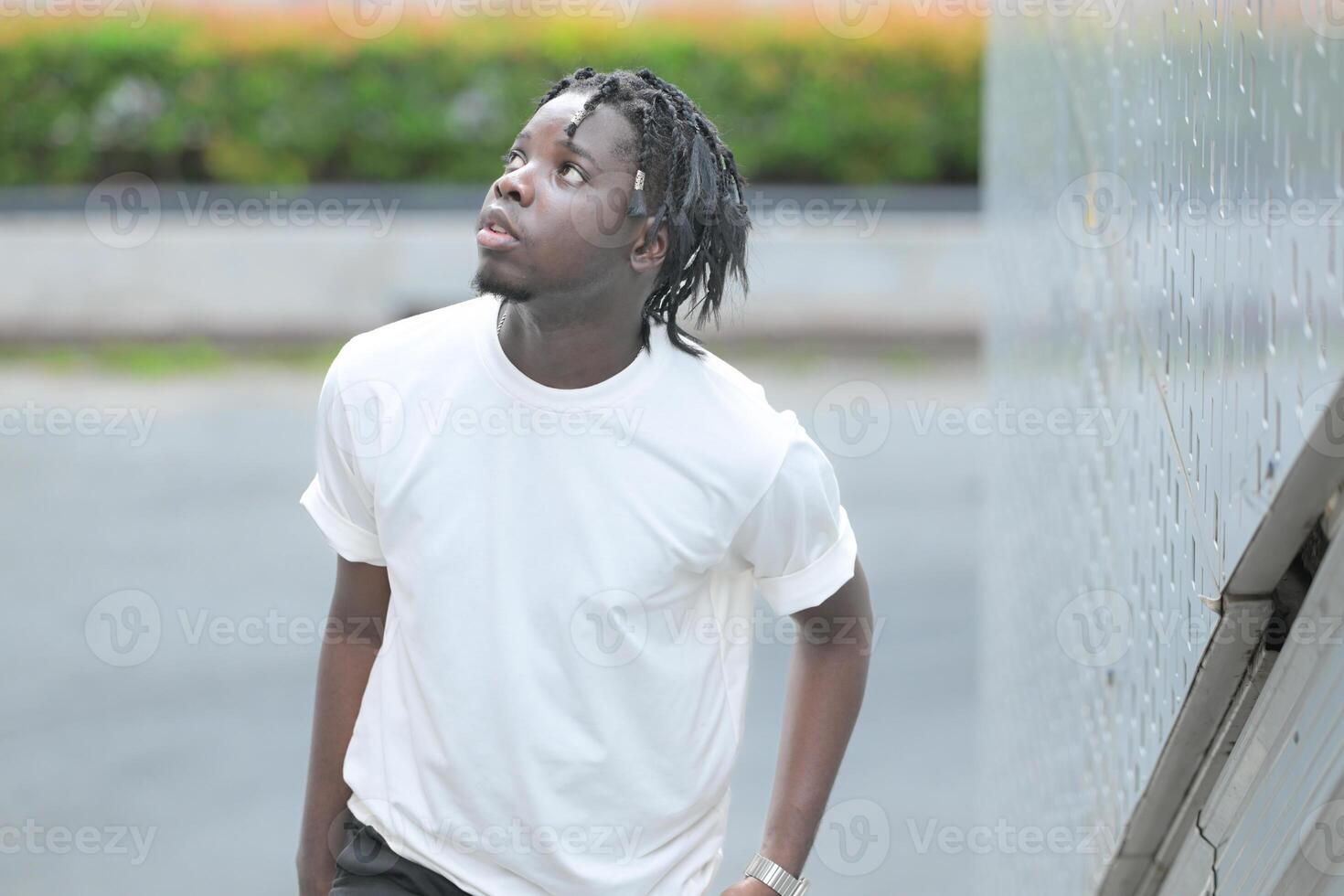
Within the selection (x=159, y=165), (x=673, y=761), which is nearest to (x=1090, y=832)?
(x=673, y=761)

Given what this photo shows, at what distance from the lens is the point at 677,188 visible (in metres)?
1.95

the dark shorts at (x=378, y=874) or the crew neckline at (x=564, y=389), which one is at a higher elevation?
the crew neckline at (x=564, y=389)

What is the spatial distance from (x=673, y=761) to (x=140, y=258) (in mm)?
9413

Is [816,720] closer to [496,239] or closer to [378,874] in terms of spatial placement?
[378,874]

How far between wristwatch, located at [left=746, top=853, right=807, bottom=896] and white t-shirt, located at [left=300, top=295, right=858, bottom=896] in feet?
0.23

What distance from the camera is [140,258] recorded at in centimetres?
1058

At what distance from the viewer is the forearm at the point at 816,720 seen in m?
2.02
